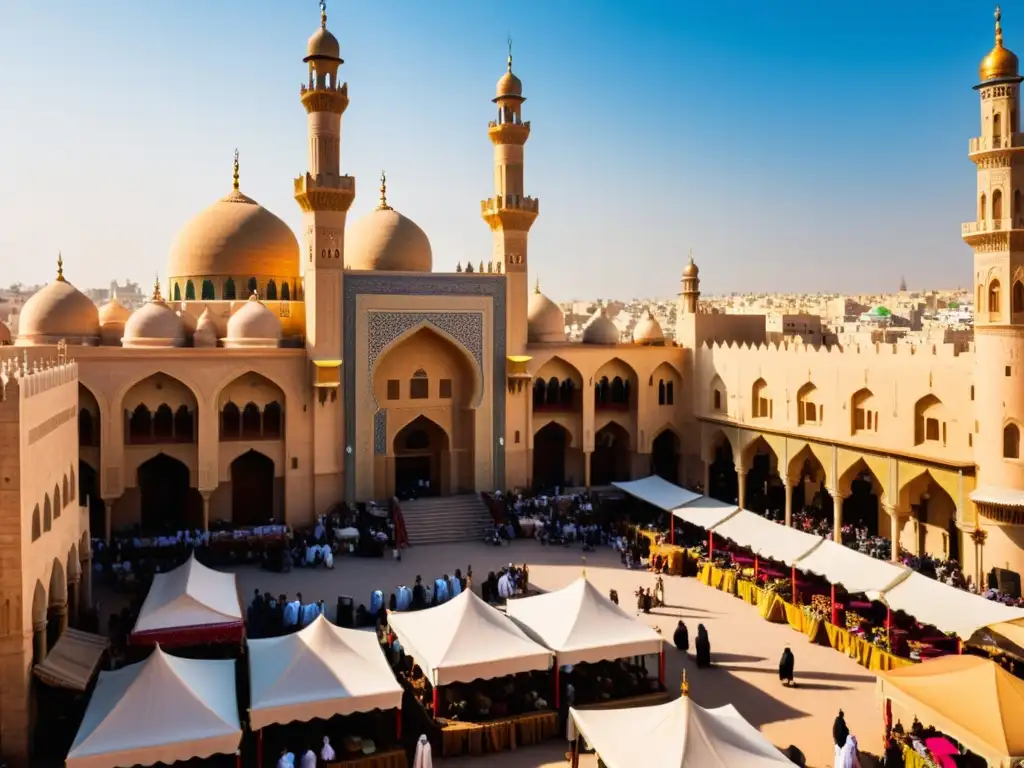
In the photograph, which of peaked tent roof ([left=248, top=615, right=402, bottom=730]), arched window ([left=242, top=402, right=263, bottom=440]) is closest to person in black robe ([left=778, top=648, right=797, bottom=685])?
peaked tent roof ([left=248, top=615, right=402, bottom=730])

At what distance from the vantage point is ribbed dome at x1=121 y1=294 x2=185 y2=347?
23.6 meters

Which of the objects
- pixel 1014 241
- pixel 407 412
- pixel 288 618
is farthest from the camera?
pixel 407 412

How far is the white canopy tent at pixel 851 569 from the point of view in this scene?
15.5 metres

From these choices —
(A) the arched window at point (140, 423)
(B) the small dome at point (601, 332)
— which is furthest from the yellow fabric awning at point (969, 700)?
(B) the small dome at point (601, 332)

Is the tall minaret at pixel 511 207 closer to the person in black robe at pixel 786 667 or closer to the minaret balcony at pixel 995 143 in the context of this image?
the minaret balcony at pixel 995 143

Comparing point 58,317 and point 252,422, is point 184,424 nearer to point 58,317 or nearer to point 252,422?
point 252,422

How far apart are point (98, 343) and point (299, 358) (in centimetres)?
610

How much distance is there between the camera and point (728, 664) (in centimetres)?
1500

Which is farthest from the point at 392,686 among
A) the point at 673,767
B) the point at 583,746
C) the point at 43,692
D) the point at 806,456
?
the point at 806,456

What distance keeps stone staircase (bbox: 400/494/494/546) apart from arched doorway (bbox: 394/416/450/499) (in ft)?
5.33

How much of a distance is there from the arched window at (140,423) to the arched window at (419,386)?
7.37 m

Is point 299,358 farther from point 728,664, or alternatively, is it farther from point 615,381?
point 728,664

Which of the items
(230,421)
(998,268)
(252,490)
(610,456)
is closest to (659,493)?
(610,456)

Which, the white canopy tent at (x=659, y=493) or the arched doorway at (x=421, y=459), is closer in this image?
the white canopy tent at (x=659, y=493)
